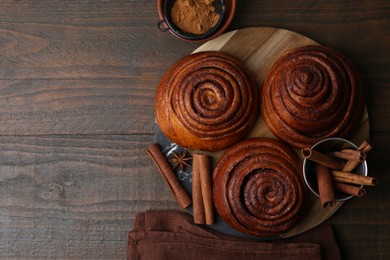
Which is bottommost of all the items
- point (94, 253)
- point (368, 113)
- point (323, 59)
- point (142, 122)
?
point (94, 253)

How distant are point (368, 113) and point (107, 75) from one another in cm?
97

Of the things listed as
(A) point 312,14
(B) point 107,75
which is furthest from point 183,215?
(A) point 312,14

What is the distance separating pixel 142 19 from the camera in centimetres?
187

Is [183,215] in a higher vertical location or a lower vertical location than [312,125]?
lower

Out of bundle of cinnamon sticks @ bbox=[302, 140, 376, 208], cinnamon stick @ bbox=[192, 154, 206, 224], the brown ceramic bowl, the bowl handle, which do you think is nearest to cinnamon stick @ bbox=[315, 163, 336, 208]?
bundle of cinnamon sticks @ bbox=[302, 140, 376, 208]

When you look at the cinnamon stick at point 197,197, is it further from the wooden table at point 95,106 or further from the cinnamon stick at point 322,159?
the cinnamon stick at point 322,159

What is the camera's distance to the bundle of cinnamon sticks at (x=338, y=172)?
4.92 ft

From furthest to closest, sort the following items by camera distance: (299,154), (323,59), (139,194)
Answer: (139,194) < (299,154) < (323,59)

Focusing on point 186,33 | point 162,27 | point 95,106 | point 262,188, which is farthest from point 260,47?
point 95,106

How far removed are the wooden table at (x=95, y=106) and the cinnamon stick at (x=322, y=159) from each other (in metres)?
0.27

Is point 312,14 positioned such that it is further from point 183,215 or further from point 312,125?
point 183,215

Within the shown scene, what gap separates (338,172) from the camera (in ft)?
5.16

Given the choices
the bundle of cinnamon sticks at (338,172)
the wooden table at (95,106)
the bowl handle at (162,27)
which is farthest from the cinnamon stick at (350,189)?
the bowl handle at (162,27)

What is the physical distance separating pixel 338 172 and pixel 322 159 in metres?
0.09
